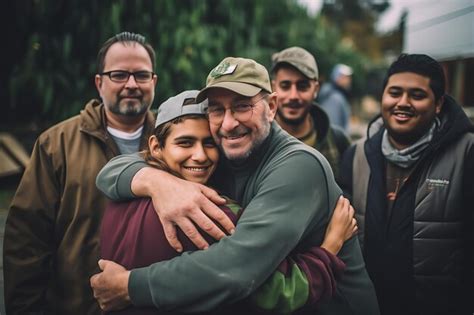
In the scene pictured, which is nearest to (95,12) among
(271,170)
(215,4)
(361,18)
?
(215,4)

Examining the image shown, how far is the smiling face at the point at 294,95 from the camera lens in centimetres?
355

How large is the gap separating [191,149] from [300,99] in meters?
1.66

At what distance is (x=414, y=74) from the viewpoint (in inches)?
105

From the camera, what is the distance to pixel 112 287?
6.04ft

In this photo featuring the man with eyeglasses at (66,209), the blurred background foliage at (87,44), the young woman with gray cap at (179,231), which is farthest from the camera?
the blurred background foliage at (87,44)

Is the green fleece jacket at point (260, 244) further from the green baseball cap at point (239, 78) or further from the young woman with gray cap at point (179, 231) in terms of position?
the green baseball cap at point (239, 78)

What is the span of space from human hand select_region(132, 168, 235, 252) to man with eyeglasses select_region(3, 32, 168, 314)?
3.05 ft

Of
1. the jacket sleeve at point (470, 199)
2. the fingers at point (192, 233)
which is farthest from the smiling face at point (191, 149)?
the jacket sleeve at point (470, 199)

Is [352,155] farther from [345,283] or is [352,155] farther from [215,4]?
[215,4]

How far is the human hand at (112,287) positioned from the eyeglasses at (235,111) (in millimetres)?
710

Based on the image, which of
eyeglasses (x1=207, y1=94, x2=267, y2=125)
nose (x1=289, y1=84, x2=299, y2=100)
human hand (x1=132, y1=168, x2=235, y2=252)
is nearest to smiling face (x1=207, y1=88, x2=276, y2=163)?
eyeglasses (x1=207, y1=94, x2=267, y2=125)

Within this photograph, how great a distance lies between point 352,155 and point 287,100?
2.44 ft

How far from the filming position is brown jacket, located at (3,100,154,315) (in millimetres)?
2611

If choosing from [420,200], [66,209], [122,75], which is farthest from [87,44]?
[420,200]
